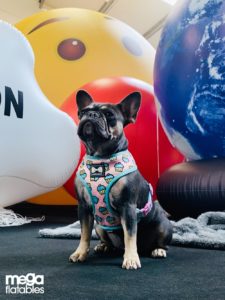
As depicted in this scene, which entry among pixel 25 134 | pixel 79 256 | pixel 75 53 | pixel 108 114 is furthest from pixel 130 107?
pixel 75 53

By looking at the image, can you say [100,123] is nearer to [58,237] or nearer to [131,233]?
[131,233]

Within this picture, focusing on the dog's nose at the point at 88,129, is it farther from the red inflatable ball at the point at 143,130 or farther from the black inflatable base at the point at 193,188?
the red inflatable ball at the point at 143,130

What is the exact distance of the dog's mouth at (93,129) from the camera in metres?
1.03

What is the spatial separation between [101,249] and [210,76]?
101 centimetres

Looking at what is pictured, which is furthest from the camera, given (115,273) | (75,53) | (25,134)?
(75,53)

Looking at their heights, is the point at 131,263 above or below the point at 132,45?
below

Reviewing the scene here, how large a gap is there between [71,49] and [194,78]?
1082 mm

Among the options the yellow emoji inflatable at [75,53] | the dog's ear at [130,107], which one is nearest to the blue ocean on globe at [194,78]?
the yellow emoji inflatable at [75,53]

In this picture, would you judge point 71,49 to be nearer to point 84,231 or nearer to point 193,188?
point 193,188

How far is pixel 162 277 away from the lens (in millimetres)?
913

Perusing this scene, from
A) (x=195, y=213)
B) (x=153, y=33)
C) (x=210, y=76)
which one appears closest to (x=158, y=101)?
(x=210, y=76)

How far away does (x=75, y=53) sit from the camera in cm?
261

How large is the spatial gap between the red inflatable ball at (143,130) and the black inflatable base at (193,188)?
25cm

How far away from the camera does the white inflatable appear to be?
1.70m
